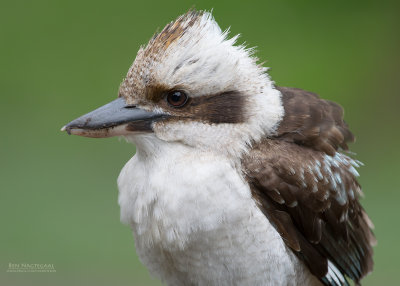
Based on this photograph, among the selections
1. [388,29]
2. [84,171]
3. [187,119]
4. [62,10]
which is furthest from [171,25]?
[388,29]

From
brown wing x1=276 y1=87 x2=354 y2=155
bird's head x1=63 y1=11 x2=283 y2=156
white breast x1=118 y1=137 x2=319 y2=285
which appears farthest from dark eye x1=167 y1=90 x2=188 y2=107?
brown wing x1=276 y1=87 x2=354 y2=155

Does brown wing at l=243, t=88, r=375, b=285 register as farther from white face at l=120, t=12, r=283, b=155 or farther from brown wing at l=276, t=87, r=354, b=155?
white face at l=120, t=12, r=283, b=155

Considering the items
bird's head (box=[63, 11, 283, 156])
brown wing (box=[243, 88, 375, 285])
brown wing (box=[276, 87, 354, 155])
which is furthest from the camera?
brown wing (box=[276, 87, 354, 155])

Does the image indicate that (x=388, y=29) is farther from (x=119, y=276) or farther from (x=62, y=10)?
(x=119, y=276)

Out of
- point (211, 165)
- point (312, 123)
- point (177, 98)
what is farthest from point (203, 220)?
point (312, 123)

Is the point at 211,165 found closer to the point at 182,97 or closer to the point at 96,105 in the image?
the point at 182,97

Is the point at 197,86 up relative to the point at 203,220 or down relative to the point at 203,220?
up

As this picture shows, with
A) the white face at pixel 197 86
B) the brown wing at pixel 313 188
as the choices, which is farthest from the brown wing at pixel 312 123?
the white face at pixel 197 86

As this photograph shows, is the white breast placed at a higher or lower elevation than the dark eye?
lower

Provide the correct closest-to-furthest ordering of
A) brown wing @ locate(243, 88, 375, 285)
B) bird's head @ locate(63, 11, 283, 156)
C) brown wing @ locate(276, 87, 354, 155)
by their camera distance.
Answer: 1. bird's head @ locate(63, 11, 283, 156)
2. brown wing @ locate(243, 88, 375, 285)
3. brown wing @ locate(276, 87, 354, 155)
